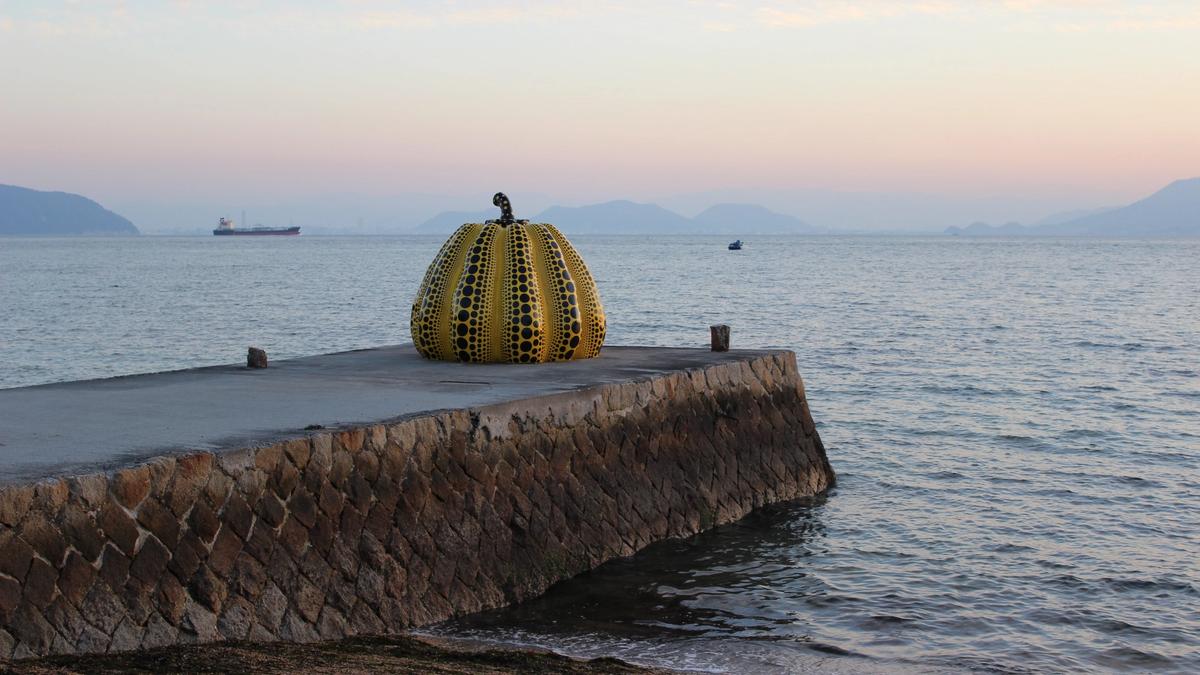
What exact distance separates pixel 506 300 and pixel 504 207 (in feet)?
6.71

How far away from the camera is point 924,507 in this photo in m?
18.5

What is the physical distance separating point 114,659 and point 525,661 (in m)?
3.14

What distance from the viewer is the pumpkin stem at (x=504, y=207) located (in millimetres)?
19281

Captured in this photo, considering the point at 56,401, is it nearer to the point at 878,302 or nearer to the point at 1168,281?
the point at 878,302

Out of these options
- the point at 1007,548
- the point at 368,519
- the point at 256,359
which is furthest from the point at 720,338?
the point at 368,519

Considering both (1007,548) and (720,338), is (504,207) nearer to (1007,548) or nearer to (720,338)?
(720,338)

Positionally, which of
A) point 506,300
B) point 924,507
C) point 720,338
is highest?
point 506,300

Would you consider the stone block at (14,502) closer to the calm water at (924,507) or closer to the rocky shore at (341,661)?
the rocky shore at (341,661)

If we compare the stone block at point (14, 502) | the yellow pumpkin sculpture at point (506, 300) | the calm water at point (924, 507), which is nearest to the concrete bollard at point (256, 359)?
the yellow pumpkin sculpture at point (506, 300)

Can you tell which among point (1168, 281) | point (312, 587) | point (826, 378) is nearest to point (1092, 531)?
point (312, 587)

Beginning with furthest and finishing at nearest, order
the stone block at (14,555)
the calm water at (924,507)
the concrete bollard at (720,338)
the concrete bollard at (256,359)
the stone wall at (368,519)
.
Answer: the concrete bollard at (720,338) → the concrete bollard at (256,359) → the calm water at (924,507) → the stone wall at (368,519) → the stone block at (14,555)

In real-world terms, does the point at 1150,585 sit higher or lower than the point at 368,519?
lower

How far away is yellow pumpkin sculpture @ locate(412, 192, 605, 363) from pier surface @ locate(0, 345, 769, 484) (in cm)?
36

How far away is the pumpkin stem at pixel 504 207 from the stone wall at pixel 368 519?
3821mm
